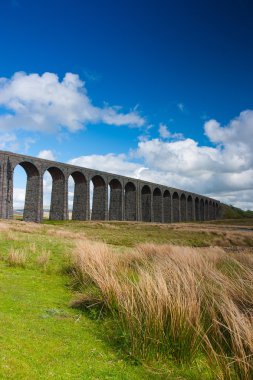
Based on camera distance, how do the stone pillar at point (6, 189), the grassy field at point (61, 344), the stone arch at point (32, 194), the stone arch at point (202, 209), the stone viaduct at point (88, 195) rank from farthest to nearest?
the stone arch at point (202, 209) < the stone arch at point (32, 194) < the stone viaduct at point (88, 195) < the stone pillar at point (6, 189) < the grassy field at point (61, 344)

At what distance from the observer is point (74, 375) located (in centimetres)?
381

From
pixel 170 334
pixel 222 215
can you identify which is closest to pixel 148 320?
pixel 170 334

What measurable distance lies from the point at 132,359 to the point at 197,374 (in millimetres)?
853

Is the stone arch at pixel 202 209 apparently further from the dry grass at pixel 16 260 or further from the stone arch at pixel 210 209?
Answer: the dry grass at pixel 16 260

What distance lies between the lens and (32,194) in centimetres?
4225

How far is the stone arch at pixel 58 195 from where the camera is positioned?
46.2 meters

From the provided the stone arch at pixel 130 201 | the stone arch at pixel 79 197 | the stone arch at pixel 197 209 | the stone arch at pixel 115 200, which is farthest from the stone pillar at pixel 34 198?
the stone arch at pixel 197 209

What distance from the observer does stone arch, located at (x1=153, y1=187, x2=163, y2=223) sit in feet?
246

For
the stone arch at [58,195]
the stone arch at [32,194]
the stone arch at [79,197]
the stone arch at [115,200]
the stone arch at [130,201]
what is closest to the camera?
the stone arch at [32,194]

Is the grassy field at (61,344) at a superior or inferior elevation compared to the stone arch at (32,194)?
inferior

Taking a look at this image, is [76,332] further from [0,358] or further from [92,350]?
[0,358]

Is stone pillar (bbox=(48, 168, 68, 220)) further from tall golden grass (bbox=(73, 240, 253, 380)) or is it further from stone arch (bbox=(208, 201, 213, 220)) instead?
stone arch (bbox=(208, 201, 213, 220))

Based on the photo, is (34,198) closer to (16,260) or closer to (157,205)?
(16,260)

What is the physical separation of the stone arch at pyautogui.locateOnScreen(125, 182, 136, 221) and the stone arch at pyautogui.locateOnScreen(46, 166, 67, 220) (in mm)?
19407
